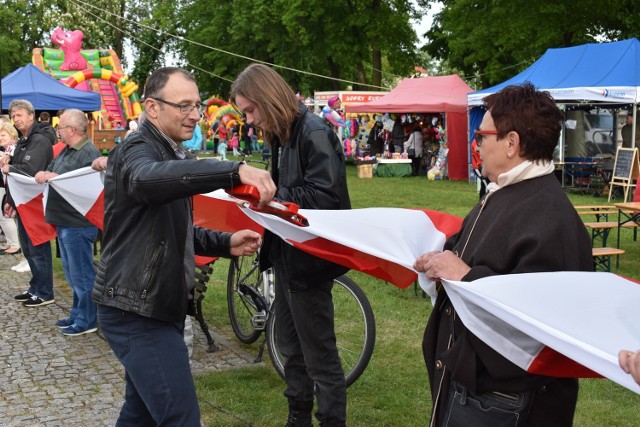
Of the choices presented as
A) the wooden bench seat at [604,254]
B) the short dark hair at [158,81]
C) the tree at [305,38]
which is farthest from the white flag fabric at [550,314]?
the tree at [305,38]

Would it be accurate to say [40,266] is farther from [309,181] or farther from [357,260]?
[357,260]

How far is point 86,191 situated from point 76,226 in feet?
1.93

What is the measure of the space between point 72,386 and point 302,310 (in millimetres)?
2530

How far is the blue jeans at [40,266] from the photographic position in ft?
27.8

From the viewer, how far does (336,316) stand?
18.3 feet

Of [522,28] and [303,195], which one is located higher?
[522,28]

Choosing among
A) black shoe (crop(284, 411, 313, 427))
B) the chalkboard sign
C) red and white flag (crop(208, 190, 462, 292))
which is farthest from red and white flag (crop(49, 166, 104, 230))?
the chalkboard sign

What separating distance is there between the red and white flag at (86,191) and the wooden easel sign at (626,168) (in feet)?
44.3

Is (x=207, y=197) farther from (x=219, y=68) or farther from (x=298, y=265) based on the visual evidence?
(x=219, y=68)

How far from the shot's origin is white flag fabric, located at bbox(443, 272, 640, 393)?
2318 mm

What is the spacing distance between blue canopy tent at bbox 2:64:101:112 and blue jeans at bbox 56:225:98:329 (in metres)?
15.5

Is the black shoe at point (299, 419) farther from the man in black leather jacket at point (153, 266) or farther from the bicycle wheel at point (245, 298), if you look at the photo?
the bicycle wheel at point (245, 298)

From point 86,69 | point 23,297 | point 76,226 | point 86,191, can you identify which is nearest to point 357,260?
point 86,191

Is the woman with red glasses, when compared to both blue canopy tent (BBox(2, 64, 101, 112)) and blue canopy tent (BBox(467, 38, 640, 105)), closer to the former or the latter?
blue canopy tent (BBox(467, 38, 640, 105))
